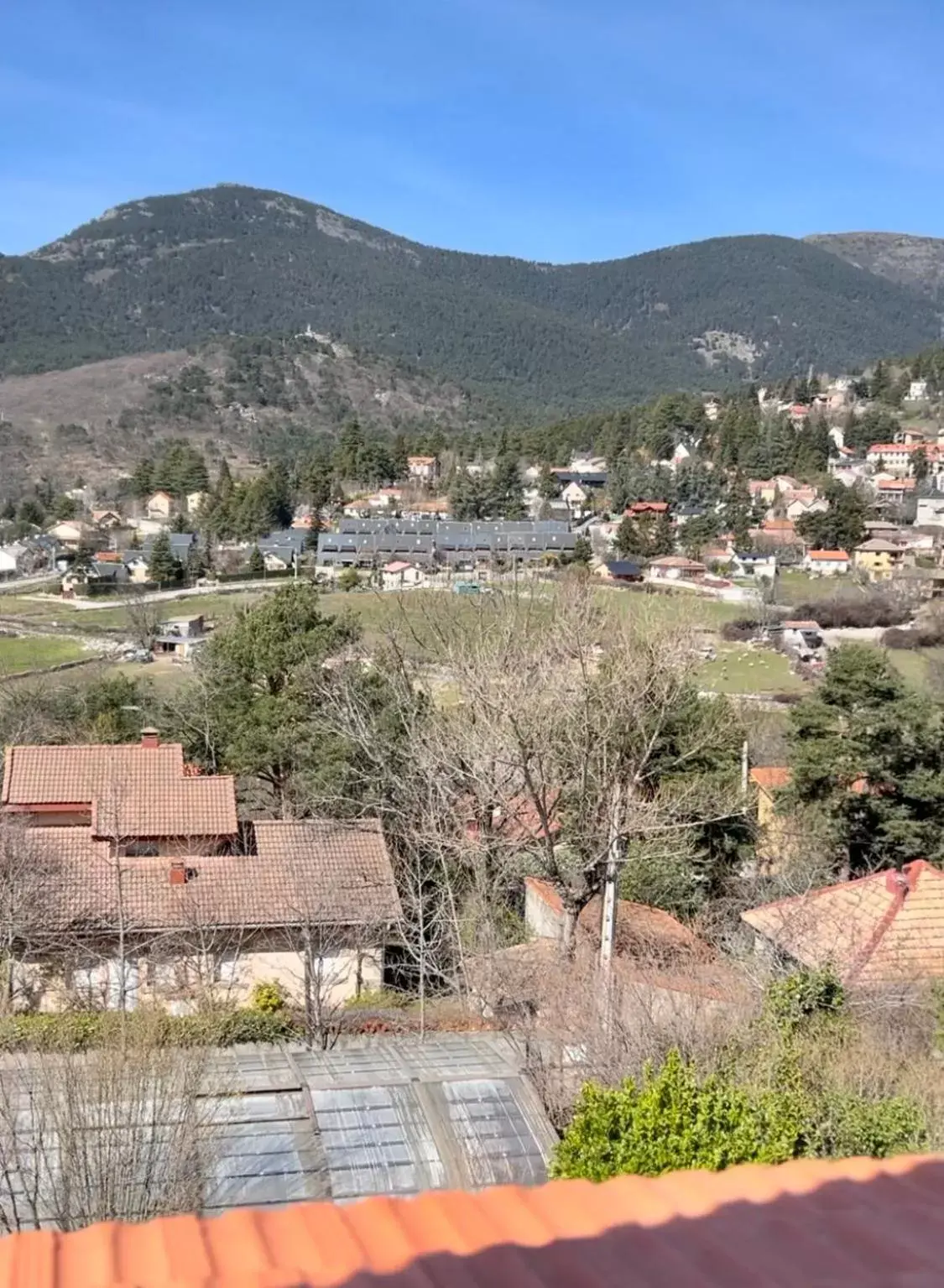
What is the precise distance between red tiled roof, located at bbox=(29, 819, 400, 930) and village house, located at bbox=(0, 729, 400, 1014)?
0.02m

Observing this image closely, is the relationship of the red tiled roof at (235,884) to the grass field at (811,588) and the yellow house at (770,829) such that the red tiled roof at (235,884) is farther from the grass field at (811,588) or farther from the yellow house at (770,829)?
the grass field at (811,588)

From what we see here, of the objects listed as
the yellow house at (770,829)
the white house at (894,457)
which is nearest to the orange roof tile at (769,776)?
the yellow house at (770,829)

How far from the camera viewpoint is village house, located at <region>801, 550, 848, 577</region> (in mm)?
65188

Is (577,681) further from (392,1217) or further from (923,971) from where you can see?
(392,1217)

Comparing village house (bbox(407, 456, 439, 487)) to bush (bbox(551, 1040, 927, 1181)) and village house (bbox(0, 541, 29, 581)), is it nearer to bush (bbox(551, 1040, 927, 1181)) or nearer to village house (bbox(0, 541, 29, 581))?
village house (bbox(0, 541, 29, 581))

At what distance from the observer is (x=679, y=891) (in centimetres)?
1419

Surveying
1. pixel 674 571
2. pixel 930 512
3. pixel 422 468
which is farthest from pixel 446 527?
pixel 930 512

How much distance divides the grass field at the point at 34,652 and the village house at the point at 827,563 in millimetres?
42332

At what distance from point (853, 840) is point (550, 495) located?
7517 centimetres

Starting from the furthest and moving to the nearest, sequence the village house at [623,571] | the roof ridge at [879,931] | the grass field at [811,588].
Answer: the village house at [623,571]
the grass field at [811,588]
the roof ridge at [879,931]

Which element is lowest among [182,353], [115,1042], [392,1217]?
[115,1042]

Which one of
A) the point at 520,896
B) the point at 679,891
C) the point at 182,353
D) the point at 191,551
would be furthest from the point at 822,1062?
the point at 182,353

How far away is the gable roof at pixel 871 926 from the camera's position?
37.2 feet

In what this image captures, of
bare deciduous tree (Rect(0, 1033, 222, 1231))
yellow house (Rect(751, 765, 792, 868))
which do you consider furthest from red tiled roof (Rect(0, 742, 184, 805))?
yellow house (Rect(751, 765, 792, 868))
